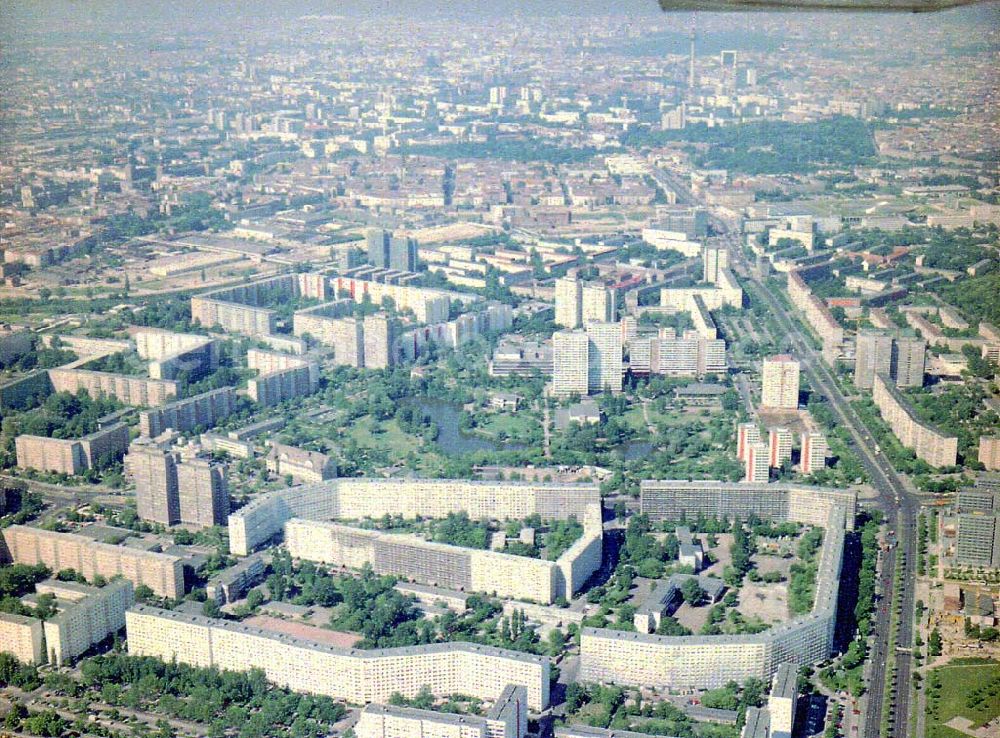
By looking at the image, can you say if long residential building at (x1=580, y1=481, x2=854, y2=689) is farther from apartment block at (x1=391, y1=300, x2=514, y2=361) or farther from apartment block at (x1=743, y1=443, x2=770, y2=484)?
apartment block at (x1=391, y1=300, x2=514, y2=361)

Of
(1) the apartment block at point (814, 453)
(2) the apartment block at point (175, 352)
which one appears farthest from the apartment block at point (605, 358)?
(2) the apartment block at point (175, 352)

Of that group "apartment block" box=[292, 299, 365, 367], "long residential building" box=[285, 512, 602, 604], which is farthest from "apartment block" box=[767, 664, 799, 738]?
"apartment block" box=[292, 299, 365, 367]

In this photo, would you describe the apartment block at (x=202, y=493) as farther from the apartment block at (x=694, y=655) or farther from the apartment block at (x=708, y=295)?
the apartment block at (x=708, y=295)

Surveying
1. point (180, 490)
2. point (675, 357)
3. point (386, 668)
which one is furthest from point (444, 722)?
point (675, 357)

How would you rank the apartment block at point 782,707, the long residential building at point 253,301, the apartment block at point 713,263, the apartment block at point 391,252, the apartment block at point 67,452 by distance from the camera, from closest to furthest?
the apartment block at point 782,707, the apartment block at point 67,452, the long residential building at point 253,301, the apartment block at point 713,263, the apartment block at point 391,252

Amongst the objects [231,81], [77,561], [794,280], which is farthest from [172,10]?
[77,561]

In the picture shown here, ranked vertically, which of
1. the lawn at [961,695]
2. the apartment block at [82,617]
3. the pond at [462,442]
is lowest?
the lawn at [961,695]

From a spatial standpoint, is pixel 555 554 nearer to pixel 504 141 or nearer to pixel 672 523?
pixel 672 523
